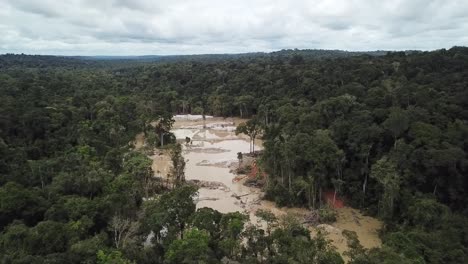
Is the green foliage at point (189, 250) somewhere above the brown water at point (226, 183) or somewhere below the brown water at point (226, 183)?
above

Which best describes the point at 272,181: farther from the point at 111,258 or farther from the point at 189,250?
the point at 111,258

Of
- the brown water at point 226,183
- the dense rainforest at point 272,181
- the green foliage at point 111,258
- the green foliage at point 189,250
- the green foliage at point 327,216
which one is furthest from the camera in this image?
the green foliage at point 327,216

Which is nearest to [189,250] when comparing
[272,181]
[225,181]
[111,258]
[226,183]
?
[111,258]

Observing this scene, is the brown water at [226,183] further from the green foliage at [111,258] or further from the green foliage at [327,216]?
the green foliage at [111,258]

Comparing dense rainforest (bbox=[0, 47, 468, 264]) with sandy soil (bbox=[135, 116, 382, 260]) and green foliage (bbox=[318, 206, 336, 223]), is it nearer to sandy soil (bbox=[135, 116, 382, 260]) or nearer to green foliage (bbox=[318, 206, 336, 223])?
sandy soil (bbox=[135, 116, 382, 260])

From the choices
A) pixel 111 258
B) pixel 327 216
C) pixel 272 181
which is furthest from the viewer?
pixel 272 181

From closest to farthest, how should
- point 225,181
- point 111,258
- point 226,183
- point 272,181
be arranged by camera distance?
point 111,258, point 272,181, point 226,183, point 225,181

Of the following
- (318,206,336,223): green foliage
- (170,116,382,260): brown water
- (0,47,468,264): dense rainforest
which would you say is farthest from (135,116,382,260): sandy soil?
(0,47,468,264): dense rainforest

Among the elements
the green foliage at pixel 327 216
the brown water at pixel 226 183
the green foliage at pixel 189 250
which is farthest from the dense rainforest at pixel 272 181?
the green foliage at pixel 327 216
